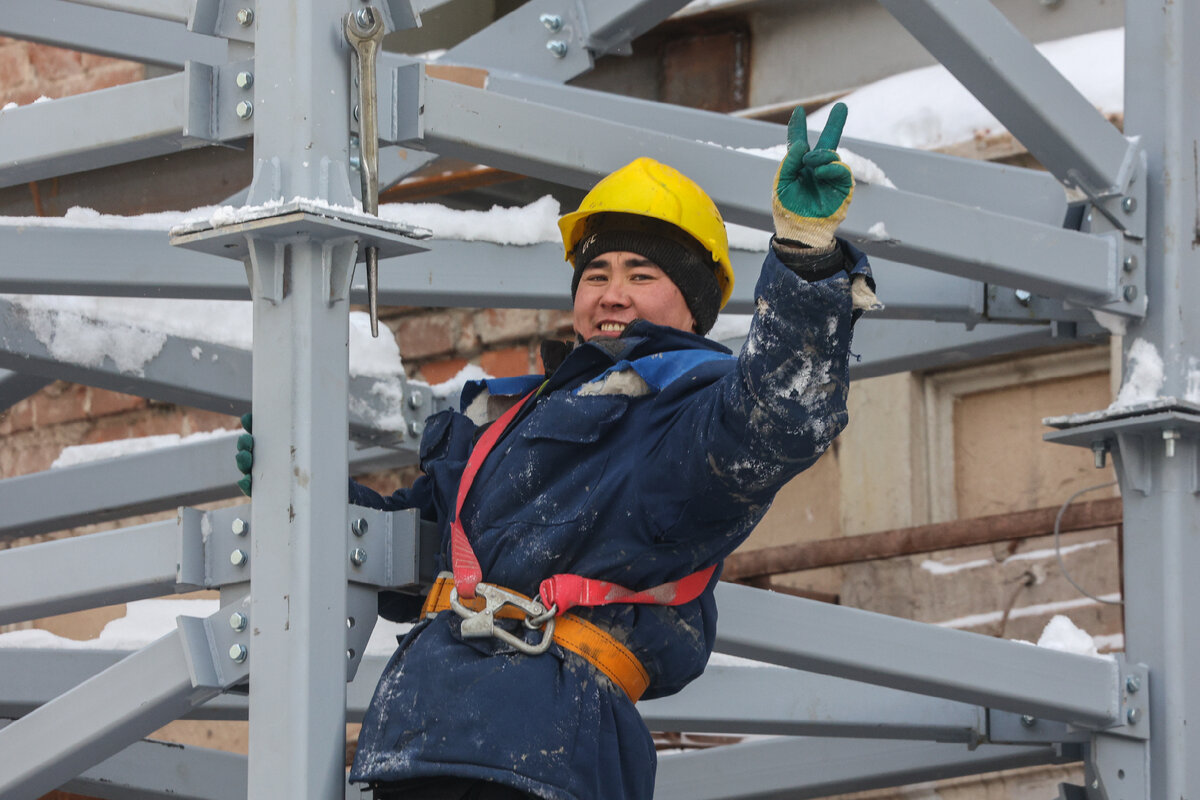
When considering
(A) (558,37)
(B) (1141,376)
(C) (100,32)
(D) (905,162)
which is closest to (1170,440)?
(B) (1141,376)

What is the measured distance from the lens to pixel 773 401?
2.37 meters

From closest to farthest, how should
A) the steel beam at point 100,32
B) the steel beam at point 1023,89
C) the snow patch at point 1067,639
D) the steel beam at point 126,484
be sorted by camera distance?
the steel beam at point 1023,89 < the snow patch at point 1067,639 < the steel beam at point 100,32 < the steel beam at point 126,484

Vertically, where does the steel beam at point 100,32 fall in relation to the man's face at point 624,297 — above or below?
above

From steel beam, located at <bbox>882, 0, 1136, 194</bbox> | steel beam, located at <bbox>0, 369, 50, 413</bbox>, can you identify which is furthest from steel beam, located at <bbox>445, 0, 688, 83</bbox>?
steel beam, located at <bbox>0, 369, 50, 413</bbox>

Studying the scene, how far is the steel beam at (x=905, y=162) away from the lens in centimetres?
362

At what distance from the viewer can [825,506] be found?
17.2 feet

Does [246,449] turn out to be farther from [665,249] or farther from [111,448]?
[111,448]

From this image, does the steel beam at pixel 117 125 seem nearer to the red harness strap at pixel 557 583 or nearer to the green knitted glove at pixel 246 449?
the green knitted glove at pixel 246 449

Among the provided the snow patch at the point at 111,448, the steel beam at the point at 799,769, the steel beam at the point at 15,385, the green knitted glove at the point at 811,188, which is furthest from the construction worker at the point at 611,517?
the snow patch at the point at 111,448

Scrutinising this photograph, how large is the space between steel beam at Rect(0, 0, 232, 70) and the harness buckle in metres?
1.76

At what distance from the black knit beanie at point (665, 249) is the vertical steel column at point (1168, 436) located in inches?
37.8

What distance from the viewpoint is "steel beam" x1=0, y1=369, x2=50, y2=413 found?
14.6 feet

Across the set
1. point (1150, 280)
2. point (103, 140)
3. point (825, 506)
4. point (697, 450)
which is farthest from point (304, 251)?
point (825, 506)

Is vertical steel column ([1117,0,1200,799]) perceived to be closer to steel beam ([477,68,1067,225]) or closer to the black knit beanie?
steel beam ([477,68,1067,225])
